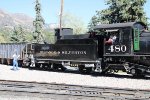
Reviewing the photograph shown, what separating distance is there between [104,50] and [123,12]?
1563 centimetres

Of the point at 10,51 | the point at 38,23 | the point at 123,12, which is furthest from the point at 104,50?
the point at 38,23

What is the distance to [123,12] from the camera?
3512cm

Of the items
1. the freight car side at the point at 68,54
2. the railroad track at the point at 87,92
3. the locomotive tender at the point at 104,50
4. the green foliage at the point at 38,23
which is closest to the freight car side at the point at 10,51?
the freight car side at the point at 68,54

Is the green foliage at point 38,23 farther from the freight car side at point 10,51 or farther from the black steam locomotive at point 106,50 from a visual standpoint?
the black steam locomotive at point 106,50

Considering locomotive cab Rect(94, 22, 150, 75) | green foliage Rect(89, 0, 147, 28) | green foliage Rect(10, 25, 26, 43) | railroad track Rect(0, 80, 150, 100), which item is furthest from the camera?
green foliage Rect(10, 25, 26, 43)

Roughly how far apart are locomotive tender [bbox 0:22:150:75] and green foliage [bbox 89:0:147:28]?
11.8 metres

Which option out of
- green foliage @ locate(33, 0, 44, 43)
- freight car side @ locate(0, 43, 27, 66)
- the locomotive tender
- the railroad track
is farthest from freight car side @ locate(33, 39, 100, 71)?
green foliage @ locate(33, 0, 44, 43)

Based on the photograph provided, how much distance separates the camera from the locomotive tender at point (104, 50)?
19.1m

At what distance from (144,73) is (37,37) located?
47796 mm

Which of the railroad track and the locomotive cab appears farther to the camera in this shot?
the locomotive cab

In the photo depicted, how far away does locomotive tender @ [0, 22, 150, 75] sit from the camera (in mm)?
19078

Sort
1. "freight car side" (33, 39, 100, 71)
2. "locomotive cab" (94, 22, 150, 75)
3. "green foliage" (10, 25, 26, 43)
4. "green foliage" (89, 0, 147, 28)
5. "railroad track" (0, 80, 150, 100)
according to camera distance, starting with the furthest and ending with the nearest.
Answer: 1. "green foliage" (10, 25, 26, 43)
2. "green foliage" (89, 0, 147, 28)
3. "freight car side" (33, 39, 100, 71)
4. "locomotive cab" (94, 22, 150, 75)
5. "railroad track" (0, 80, 150, 100)

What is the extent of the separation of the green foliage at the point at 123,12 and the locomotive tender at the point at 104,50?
1179cm

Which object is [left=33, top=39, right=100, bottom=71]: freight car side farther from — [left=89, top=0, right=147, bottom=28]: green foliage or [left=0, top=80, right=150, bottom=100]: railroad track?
[left=89, top=0, right=147, bottom=28]: green foliage
